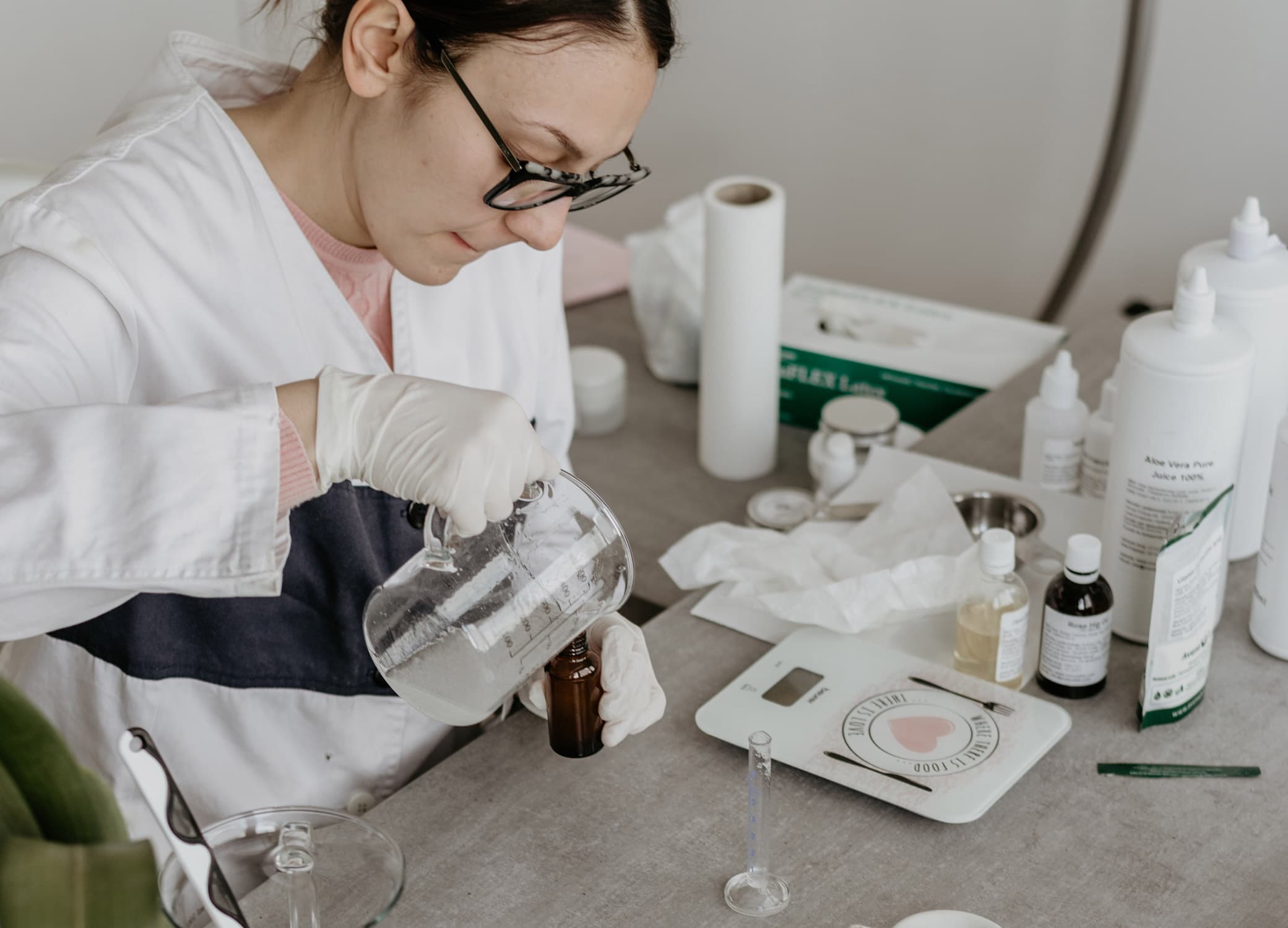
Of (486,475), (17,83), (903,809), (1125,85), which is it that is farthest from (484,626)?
(1125,85)

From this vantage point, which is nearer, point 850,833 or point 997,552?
point 850,833

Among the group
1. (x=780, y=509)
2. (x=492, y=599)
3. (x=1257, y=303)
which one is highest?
(x=1257, y=303)

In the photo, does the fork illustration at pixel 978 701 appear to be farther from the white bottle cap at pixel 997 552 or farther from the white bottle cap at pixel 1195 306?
the white bottle cap at pixel 1195 306

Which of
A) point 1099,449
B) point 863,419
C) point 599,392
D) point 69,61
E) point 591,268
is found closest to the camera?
point 1099,449

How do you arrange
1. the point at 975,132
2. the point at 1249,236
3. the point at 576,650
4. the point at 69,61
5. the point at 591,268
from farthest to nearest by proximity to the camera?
the point at 975,132
the point at 591,268
the point at 69,61
the point at 1249,236
the point at 576,650

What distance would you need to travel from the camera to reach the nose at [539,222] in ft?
3.84

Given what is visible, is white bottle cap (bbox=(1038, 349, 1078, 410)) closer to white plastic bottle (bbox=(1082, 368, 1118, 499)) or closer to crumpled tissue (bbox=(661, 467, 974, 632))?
white plastic bottle (bbox=(1082, 368, 1118, 499))

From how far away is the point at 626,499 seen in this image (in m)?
1.76

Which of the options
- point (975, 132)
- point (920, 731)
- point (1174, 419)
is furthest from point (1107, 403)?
point (975, 132)

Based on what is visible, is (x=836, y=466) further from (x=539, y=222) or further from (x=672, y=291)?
(x=539, y=222)

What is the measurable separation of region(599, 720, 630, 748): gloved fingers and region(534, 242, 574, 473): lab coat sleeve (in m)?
0.46

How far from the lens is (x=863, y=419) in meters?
1.72

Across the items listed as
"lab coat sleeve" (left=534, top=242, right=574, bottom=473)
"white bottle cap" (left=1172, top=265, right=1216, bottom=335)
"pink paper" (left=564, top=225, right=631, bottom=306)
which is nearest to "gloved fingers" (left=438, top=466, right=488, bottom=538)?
"lab coat sleeve" (left=534, top=242, right=574, bottom=473)

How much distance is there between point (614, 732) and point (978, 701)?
0.34 meters
